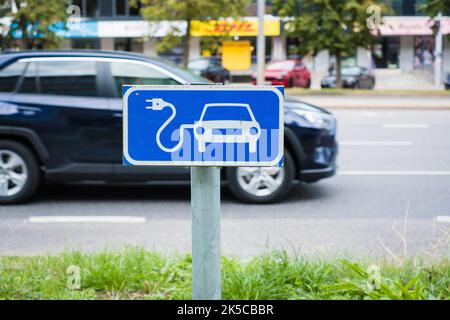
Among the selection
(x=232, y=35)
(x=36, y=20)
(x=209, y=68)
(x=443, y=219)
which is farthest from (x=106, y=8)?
(x=443, y=219)

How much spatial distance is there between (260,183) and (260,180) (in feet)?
0.11

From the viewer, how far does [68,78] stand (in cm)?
755

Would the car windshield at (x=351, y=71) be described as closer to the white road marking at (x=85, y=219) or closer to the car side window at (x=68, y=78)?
the car side window at (x=68, y=78)

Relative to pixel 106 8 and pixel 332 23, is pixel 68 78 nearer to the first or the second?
pixel 332 23

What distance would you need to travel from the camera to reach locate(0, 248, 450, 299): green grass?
147 inches

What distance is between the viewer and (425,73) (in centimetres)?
4397

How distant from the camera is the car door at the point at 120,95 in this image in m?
A: 7.30

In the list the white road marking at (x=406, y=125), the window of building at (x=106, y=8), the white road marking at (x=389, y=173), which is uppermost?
the window of building at (x=106, y=8)

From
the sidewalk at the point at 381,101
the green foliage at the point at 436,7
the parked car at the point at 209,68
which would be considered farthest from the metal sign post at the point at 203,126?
the parked car at the point at 209,68

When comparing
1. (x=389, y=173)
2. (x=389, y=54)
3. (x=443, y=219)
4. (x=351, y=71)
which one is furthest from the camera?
(x=389, y=54)

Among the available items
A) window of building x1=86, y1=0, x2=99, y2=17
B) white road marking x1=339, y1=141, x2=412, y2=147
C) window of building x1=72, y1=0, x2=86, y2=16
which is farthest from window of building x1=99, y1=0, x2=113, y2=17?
white road marking x1=339, y1=141, x2=412, y2=147

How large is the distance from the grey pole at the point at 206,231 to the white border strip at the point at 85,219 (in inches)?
158

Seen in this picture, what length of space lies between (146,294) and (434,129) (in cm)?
1066
